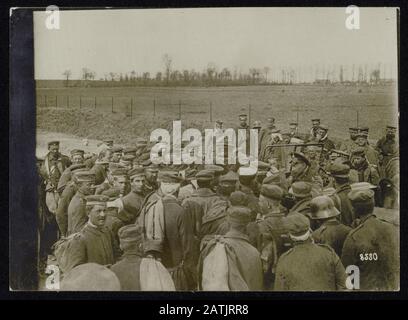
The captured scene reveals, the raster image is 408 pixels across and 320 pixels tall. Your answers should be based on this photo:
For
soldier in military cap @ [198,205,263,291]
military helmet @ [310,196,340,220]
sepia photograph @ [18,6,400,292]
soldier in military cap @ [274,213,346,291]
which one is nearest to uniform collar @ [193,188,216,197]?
sepia photograph @ [18,6,400,292]

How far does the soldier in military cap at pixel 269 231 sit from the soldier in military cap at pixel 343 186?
0.25 meters

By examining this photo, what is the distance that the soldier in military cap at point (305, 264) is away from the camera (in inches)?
97.0

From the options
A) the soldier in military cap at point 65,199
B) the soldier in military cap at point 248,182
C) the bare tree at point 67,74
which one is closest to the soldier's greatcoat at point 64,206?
the soldier in military cap at point 65,199

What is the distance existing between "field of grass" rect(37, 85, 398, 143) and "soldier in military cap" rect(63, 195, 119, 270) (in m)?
0.31

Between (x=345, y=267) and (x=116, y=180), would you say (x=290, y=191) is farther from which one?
(x=116, y=180)

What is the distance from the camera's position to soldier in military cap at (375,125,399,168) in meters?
2.48

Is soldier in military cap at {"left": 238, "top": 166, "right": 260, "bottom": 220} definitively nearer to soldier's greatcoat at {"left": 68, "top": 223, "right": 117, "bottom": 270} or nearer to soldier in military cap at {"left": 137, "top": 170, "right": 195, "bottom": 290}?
soldier in military cap at {"left": 137, "top": 170, "right": 195, "bottom": 290}

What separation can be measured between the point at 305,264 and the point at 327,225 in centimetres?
20

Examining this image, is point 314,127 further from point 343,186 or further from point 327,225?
point 327,225

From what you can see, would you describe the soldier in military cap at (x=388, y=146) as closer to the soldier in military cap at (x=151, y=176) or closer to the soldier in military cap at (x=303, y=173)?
the soldier in military cap at (x=303, y=173)

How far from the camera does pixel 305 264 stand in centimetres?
246

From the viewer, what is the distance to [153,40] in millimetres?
2504

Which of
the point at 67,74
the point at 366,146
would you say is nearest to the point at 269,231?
the point at 366,146
